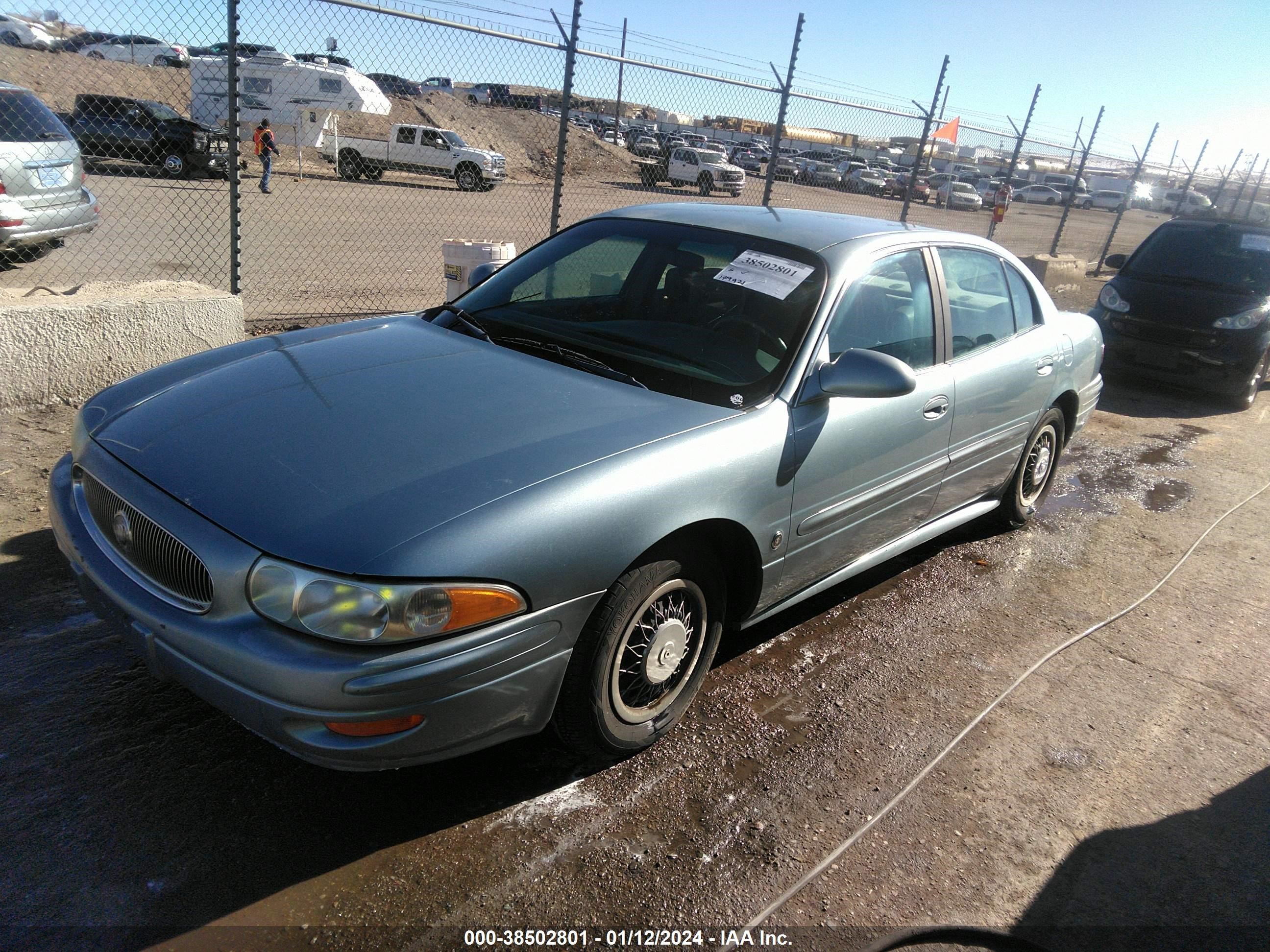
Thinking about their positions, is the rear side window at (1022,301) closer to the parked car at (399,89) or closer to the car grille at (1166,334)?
the car grille at (1166,334)

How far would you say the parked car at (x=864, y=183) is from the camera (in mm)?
16719

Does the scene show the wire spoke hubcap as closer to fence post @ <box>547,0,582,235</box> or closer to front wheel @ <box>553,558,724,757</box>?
front wheel @ <box>553,558,724,757</box>

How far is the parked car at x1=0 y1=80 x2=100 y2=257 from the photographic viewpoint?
756 centimetres

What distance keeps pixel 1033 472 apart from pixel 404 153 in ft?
74.7

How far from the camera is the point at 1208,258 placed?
9.34 meters

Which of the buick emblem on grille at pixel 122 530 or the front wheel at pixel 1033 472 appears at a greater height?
the buick emblem on grille at pixel 122 530

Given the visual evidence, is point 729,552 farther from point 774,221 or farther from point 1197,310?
point 1197,310

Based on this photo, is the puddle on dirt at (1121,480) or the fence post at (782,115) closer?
the puddle on dirt at (1121,480)

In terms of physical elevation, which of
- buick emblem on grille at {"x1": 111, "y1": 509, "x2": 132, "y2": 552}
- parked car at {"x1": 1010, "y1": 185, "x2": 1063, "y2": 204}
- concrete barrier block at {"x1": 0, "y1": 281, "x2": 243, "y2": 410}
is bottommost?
parked car at {"x1": 1010, "y1": 185, "x2": 1063, "y2": 204}

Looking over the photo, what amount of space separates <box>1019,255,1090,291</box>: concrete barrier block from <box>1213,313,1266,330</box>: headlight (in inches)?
172

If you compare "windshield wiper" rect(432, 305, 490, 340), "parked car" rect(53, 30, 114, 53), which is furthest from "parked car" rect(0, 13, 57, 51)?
"windshield wiper" rect(432, 305, 490, 340)

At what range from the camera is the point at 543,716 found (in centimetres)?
255

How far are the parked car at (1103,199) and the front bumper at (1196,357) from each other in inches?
1425

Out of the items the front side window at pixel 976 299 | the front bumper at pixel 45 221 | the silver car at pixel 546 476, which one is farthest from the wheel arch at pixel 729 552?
the front bumper at pixel 45 221
